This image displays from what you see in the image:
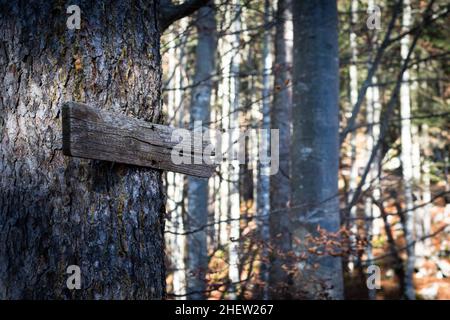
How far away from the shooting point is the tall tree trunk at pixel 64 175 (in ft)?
7.60

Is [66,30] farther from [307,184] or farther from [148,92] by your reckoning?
[307,184]

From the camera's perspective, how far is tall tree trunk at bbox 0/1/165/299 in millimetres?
2316

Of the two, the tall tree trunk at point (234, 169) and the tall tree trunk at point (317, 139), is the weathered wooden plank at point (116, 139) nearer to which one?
the tall tree trunk at point (234, 169)

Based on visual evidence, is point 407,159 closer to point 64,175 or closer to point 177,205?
point 177,205

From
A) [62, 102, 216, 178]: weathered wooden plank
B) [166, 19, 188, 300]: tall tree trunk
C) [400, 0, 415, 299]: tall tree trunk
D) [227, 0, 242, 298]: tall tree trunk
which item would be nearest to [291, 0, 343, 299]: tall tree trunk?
[227, 0, 242, 298]: tall tree trunk

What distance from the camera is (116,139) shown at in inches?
94.9

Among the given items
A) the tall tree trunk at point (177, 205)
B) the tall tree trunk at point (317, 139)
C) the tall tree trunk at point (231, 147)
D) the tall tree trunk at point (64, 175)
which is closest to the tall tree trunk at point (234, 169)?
the tall tree trunk at point (231, 147)

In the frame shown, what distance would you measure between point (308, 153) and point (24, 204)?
406 cm

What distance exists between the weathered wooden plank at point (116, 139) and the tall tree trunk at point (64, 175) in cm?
8

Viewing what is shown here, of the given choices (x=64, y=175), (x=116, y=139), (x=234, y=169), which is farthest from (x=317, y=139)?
(x=64, y=175)

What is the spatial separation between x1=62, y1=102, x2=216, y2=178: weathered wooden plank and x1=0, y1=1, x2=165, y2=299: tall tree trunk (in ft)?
0.27

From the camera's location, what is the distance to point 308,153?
599 centimetres

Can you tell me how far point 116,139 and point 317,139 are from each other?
3.87 m
